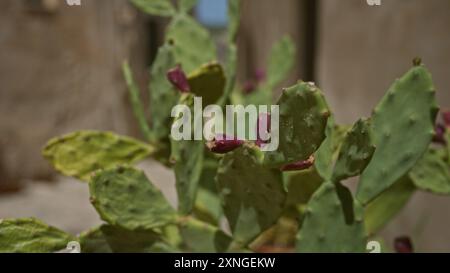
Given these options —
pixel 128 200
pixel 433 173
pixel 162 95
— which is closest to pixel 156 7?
pixel 162 95

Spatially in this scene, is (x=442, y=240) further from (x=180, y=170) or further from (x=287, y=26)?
(x=287, y=26)

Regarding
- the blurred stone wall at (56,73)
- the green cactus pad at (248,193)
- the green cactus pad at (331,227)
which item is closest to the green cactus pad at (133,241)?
the green cactus pad at (248,193)

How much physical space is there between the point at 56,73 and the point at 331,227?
3.23 meters

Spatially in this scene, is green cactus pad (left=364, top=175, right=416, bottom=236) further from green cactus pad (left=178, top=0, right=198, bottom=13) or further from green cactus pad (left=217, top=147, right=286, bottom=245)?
green cactus pad (left=178, top=0, right=198, bottom=13)

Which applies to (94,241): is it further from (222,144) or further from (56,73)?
(56,73)

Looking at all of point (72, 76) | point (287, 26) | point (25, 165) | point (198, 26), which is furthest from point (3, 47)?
point (198, 26)

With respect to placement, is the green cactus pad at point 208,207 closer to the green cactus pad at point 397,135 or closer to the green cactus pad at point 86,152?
the green cactus pad at point 86,152

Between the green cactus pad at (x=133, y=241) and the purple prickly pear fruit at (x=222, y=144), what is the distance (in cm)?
24

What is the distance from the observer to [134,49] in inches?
165

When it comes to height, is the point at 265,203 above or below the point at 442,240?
above

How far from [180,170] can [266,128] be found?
208 millimetres

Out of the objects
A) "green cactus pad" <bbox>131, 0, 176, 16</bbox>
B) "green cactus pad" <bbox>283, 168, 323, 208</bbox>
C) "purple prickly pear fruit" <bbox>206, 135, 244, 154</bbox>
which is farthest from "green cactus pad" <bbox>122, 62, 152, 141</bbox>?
"purple prickly pear fruit" <bbox>206, 135, 244, 154</bbox>

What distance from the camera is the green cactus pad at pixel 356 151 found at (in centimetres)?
63

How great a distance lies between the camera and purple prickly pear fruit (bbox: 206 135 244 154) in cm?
64
